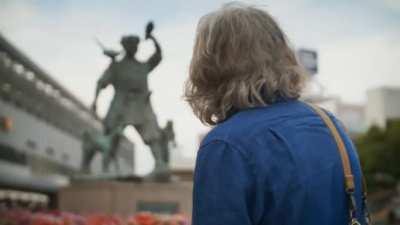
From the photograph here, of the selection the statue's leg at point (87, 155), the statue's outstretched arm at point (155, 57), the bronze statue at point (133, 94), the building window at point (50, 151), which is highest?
the statue's outstretched arm at point (155, 57)

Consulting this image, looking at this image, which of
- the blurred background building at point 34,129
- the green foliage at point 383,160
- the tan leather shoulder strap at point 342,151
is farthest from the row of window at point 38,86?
the tan leather shoulder strap at point 342,151

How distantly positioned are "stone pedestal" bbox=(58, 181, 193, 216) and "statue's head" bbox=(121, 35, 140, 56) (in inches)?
86.3

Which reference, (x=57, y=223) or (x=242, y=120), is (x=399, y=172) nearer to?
(x=57, y=223)

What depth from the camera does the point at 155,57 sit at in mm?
11227

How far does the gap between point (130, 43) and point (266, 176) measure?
1000cm

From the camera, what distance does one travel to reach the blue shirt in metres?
1.46

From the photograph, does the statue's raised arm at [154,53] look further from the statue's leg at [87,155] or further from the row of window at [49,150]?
the row of window at [49,150]

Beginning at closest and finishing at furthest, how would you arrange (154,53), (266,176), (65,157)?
1. (266,176)
2. (154,53)
3. (65,157)

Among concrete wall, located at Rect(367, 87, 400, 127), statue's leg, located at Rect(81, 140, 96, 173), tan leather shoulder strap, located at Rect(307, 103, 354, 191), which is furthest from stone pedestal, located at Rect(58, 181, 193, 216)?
concrete wall, located at Rect(367, 87, 400, 127)

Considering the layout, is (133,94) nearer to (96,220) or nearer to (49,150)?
(96,220)

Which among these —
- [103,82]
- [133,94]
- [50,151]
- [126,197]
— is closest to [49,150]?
[50,151]

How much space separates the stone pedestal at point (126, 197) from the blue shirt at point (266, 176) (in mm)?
9760

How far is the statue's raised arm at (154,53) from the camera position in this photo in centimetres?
1084

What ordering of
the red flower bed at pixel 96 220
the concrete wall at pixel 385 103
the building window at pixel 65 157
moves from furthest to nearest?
the concrete wall at pixel 385 103 → the building window at pixel 65 157 → the red flower bed at pixel 96 220
